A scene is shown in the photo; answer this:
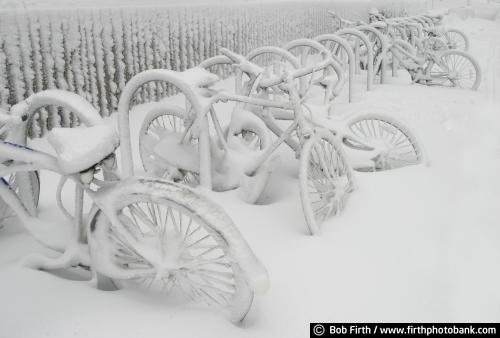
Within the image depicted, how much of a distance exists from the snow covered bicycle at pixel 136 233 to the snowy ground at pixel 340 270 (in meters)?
0.10

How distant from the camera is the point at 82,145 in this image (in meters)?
1.99

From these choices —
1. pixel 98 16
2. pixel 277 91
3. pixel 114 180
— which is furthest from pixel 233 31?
pixel 114 180

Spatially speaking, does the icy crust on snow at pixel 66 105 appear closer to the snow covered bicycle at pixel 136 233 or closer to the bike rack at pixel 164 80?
the snow covered bicycle at pixel 136 233

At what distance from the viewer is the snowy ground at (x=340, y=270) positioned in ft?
6.35

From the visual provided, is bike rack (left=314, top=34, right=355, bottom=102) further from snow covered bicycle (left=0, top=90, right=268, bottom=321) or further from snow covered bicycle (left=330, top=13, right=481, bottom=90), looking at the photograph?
snow covered bicycle (left=0, top=90, right=268, bottom=321)

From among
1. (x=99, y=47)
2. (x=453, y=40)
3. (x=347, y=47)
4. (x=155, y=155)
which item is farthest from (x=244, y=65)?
(x=453, y=40)

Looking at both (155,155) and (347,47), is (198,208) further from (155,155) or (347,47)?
(347,47)

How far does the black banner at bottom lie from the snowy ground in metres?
0.04

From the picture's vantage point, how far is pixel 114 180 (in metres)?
2.16

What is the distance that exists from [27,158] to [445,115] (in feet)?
16.9

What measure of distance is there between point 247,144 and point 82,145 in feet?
5.34

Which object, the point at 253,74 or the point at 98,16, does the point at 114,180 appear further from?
the point at 98,16

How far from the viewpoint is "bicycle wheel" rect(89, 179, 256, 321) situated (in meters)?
1.94

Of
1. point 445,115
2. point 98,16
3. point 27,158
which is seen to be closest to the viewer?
point 27,158
